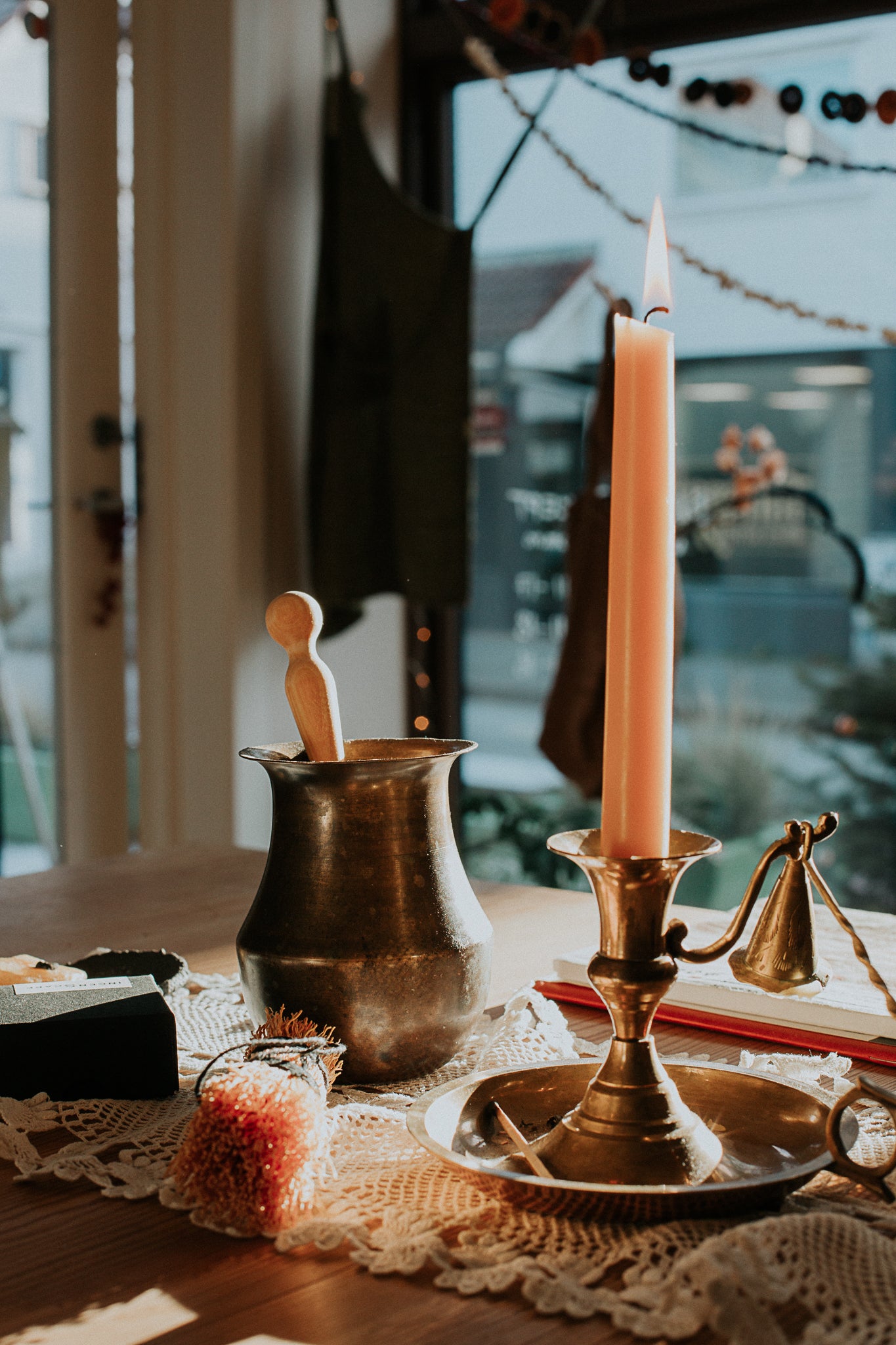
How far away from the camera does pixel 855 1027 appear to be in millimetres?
638

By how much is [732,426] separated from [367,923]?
1908 millimetres

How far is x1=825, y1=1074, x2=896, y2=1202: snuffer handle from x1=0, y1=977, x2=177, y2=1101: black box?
271mm

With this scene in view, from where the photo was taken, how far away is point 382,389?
223 centimetres

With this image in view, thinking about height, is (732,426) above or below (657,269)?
above

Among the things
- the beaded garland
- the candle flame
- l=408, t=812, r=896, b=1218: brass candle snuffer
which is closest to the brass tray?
l=408, t=812, r=896, b=1218: brass candle snuffer

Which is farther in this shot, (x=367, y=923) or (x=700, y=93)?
(x=700, y=93)

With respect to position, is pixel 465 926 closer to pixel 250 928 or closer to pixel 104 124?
pixel 250 928

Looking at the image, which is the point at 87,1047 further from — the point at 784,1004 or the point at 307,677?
the point at 784,1004

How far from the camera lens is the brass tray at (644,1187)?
0.42 meters

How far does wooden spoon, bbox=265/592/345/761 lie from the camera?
577mm

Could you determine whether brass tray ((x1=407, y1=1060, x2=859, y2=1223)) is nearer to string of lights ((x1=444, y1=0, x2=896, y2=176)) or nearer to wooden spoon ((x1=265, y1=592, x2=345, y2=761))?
wooden spoon ((x1=265, y1=592, x2=345, y2=761))

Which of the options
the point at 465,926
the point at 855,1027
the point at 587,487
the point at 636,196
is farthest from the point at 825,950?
the point at 636,196

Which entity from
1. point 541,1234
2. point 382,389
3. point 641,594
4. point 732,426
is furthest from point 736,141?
point 541,1234

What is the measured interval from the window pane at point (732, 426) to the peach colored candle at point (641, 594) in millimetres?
1725
